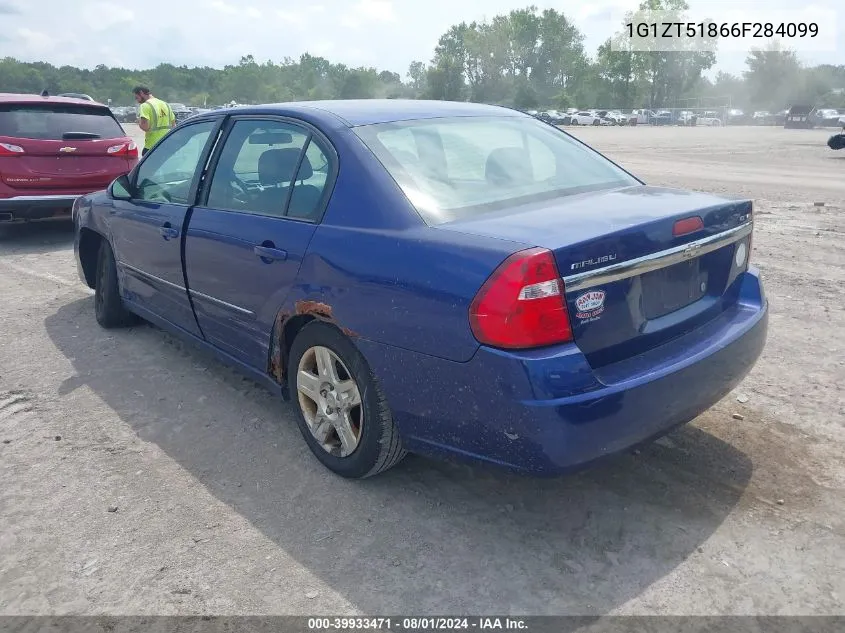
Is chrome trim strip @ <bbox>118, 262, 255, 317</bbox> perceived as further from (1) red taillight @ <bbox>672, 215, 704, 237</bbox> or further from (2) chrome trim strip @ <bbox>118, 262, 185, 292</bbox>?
(1) red taillight @ <bbox>672, 215, 704, 237</bbox>

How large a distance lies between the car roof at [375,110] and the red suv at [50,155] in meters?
5.44

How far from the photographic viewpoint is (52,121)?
897 centimetres

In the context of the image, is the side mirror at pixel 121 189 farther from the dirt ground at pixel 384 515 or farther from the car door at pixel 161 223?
the dirt ground at pixel 384 515

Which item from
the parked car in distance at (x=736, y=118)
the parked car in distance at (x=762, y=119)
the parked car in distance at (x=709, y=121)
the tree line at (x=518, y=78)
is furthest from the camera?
the tree line at (x=518, y=78)

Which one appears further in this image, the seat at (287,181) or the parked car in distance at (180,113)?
the parked car in distance at (180,113)

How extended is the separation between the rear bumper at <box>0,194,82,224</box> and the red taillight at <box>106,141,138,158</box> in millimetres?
832

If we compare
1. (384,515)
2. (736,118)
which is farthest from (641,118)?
(384,515)

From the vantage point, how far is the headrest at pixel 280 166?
3.52m

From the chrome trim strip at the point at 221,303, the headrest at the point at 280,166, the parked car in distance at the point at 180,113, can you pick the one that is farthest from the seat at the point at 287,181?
the parked car in distance at the point at 180,113

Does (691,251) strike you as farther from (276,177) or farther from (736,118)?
(736,118)

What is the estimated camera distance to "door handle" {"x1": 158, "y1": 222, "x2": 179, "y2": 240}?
4.26m

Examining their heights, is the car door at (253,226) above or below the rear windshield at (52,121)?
below

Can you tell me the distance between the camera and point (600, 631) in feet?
7.81

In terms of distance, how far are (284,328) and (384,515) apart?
994 millimetres
